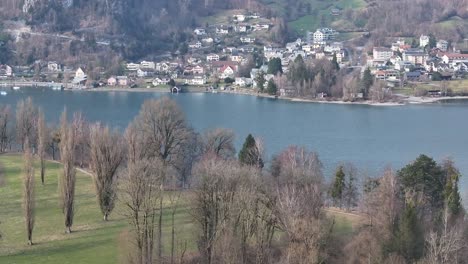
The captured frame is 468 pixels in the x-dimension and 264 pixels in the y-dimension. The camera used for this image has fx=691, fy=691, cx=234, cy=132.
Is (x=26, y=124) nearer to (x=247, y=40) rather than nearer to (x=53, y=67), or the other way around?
(x=53, y=67)

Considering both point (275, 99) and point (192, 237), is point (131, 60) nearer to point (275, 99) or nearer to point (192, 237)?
point (275, 99)

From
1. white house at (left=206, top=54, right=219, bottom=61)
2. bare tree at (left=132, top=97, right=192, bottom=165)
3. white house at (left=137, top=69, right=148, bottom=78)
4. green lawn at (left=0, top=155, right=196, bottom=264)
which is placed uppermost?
white house at (left=206, top=54, right=219, bottom=61)

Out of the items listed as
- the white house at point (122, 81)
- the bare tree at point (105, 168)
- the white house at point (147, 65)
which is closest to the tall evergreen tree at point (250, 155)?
the bare tree at point (105, 168)

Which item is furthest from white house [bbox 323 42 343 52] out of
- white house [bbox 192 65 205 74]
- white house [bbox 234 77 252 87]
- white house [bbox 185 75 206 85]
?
white house [bbox 185 75 206 85]

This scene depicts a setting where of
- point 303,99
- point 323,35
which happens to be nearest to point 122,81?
point 303,99

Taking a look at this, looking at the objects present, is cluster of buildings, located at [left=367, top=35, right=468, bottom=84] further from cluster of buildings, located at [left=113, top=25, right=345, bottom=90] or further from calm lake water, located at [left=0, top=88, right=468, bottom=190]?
calm lake water, located at [left=0, top=88, right=468, bottom=190]
